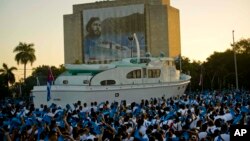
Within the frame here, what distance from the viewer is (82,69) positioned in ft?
114

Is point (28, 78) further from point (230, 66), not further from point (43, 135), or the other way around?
point (43, 135)

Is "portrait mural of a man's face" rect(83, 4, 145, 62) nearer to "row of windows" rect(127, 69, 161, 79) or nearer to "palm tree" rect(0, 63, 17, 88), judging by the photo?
"palm tree" rect(0, 63, 17, 88)

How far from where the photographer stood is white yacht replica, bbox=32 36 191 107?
31.2 metres

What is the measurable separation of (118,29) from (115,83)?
8296 centimetres

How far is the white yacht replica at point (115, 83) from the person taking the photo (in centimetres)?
3116

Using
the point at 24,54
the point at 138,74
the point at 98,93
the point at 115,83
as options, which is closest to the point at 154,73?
the point at 138,74

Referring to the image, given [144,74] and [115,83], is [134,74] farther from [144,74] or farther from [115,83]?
[115,83]

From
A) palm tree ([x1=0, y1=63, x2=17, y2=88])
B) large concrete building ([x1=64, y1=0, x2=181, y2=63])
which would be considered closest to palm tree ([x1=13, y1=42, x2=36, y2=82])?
palm tree ([x1=0, y1=63, x2=17, y2=88])

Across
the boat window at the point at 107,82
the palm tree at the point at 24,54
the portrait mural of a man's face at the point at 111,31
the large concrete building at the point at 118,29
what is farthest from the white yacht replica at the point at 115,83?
the portrait mural of a man's face at the point at 111,31

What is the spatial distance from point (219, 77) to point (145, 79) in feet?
126

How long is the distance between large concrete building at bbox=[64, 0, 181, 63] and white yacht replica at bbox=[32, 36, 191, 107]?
7347cm

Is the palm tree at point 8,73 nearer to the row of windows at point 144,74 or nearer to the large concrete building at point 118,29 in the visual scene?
the large concrete building at point 118,29

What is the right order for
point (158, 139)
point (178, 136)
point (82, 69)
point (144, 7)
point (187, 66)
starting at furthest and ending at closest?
point (144, 7)
point (187, 66)
point (82, 69)
point (178, 136)
point (158, 139)

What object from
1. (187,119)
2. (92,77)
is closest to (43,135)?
(187,119)
